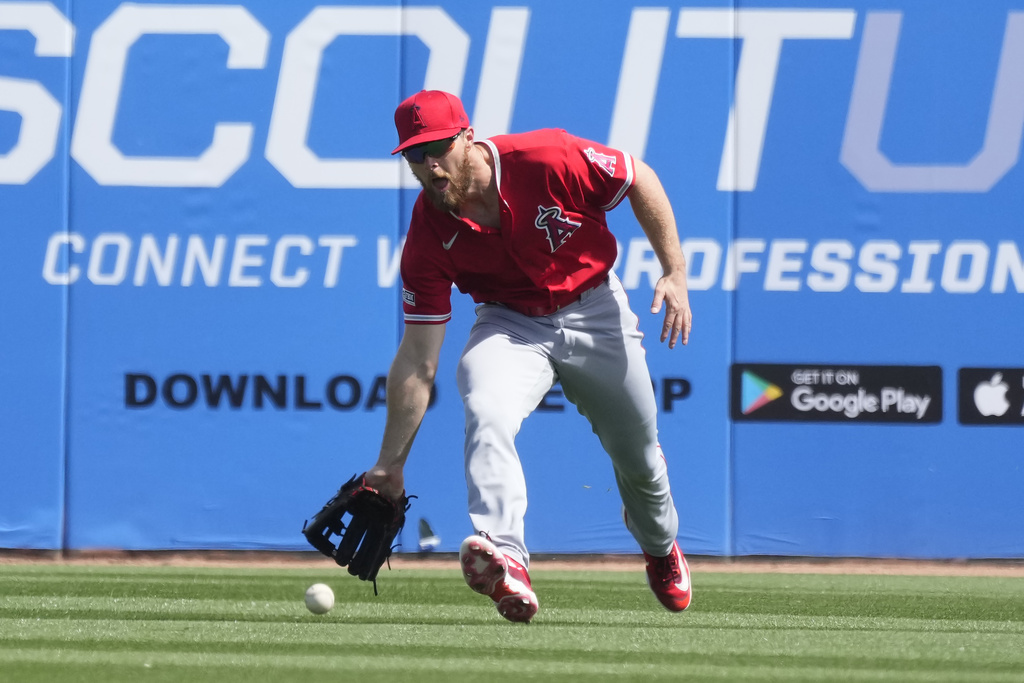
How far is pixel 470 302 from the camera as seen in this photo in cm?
775

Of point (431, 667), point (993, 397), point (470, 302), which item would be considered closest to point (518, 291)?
point (431, 667)

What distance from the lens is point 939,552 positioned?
306 inches

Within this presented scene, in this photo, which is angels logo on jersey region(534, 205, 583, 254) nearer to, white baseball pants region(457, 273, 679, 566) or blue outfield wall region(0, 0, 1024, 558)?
white baseball pants region(457, 273, 679, 566)

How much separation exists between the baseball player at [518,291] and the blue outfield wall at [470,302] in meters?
3.17

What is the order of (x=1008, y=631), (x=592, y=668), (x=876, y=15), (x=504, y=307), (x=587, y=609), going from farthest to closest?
(x=876, y=15) < (x=587, y=609) < (x=1008, y=631) < (x=504, y=307) < (x=592, y=668)

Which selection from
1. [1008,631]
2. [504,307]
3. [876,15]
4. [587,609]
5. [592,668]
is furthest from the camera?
[876,15]

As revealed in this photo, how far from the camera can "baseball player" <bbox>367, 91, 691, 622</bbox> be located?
416 centimetres

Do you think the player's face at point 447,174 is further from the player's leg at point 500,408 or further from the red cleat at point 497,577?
the red cleat at point 497,577

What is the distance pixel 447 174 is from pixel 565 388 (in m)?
0.92

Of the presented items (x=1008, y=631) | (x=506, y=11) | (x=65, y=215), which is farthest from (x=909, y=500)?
(x=65, y=215)

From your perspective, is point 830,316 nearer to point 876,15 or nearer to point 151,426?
point 876,15

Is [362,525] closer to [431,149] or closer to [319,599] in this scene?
[319,599]

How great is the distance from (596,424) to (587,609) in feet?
4.44

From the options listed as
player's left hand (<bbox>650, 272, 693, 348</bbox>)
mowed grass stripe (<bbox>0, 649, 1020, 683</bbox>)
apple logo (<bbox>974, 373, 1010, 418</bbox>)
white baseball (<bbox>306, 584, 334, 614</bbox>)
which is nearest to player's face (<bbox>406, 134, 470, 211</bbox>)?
player's left hand (<bbox>650, 272, 693, 348</bbox>)
